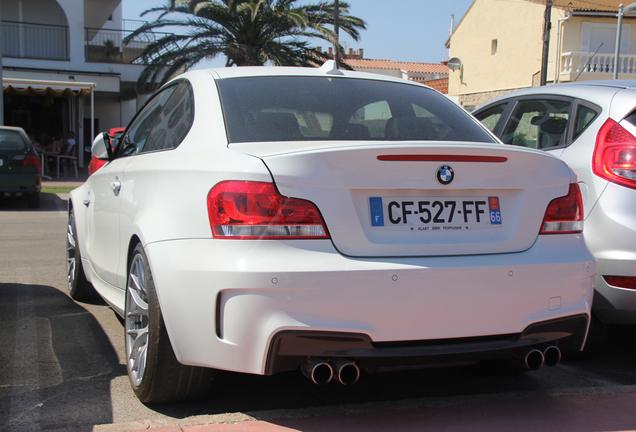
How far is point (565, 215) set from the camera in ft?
9.10

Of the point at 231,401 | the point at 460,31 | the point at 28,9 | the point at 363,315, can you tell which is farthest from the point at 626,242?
the point at 460,31

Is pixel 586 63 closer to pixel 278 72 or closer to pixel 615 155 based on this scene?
pixel 615 155

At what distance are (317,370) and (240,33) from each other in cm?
1956

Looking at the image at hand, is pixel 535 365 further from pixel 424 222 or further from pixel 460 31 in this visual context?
pixel 460 31

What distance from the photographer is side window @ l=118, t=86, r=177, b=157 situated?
376cm

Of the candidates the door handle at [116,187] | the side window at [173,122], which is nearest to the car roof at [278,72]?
the side window at [173,122]

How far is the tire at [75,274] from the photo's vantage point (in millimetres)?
4723

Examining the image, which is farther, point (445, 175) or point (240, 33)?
point (240, 33)

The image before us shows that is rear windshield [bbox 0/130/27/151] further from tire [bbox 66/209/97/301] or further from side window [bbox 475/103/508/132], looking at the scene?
side window [bbox 475/103/508/132]

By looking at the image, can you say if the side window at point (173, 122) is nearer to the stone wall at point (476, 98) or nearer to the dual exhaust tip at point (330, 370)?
the dual exhaust tip at point (330, 370)

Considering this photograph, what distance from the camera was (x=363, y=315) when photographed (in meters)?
2.35

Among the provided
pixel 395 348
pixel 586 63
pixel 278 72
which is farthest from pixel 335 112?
pixel 586 63

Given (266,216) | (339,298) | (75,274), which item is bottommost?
(75,274)

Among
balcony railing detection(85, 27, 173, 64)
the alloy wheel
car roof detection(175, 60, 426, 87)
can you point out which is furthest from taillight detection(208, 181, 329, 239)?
balcony railing detection(85, 27, 173, 64)
